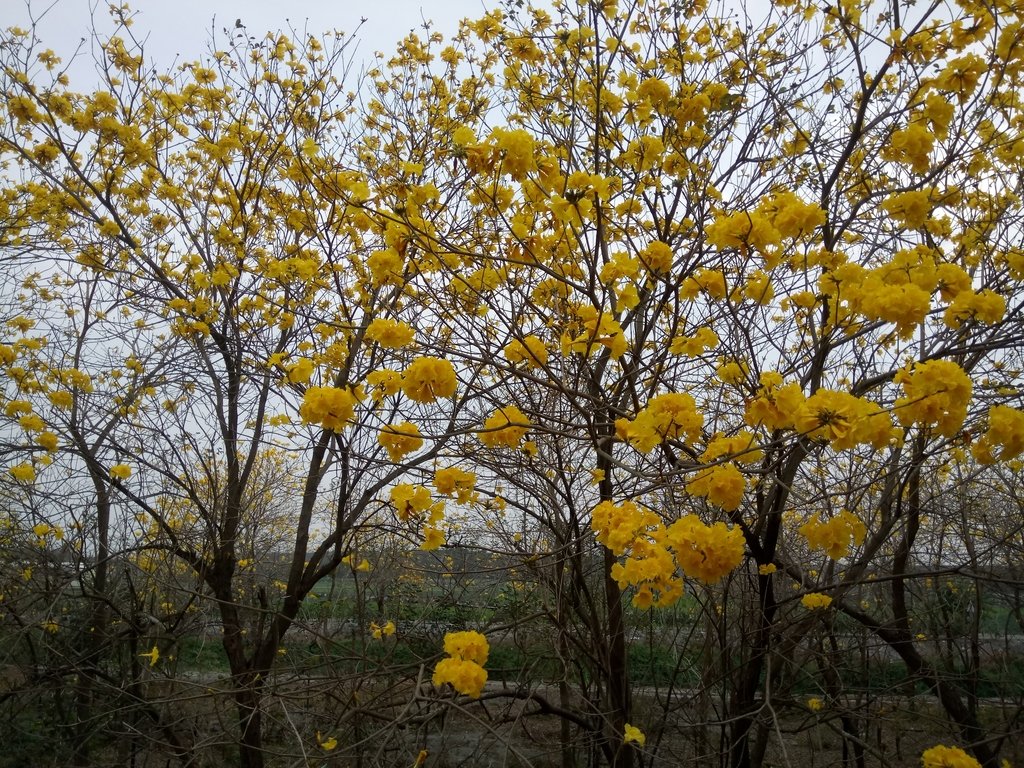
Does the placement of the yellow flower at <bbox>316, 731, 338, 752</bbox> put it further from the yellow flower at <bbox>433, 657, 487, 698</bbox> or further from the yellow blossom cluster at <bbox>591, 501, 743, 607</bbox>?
the yellow blossom cluster at <bbox>591, 501, 743, 607</bbox>

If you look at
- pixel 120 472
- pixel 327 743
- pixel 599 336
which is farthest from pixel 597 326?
pixel 120 472

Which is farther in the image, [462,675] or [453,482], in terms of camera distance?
[453,482]

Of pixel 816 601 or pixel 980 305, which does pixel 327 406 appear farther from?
pixel 816 601

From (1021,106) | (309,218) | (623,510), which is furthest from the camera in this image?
(309,218)

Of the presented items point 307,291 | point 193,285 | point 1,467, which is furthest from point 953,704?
point 1,467

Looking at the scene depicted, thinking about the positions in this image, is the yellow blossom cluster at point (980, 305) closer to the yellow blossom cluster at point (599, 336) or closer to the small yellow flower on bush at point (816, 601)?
the yellow blossom cluster at point (599, 336)

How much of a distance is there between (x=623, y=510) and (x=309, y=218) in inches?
150

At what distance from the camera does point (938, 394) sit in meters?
1.62

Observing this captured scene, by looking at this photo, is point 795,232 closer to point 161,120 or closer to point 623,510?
point 623,510

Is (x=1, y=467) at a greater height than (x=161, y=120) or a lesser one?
lesser

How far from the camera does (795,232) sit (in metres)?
2.15

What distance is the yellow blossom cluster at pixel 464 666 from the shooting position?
6.53 feet

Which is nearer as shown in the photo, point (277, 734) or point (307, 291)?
point (307, 291)

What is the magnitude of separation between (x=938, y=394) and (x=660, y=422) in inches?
27.3
